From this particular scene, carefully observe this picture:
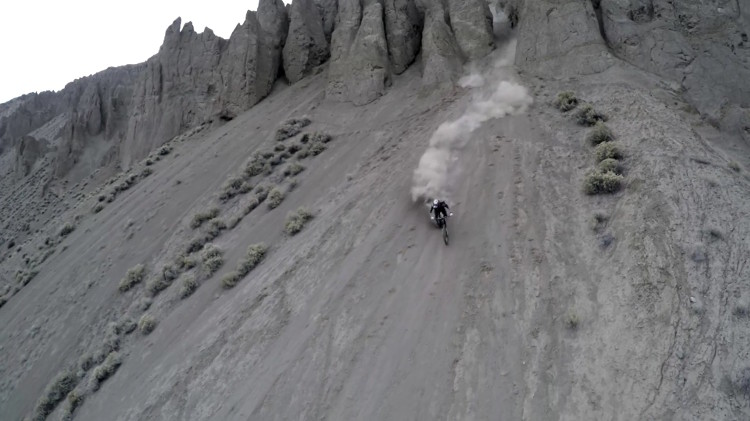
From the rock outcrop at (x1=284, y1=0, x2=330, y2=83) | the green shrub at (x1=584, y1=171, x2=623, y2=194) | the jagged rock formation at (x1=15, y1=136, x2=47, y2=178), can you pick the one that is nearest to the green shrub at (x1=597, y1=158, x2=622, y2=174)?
the green shrub at (x1=584, y1=171, x2=623, y2=194)

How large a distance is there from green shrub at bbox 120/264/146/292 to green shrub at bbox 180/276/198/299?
10.9 feet

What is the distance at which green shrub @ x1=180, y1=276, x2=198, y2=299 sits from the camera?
53.6 feet

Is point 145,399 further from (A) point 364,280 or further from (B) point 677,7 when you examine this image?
(B) point 677,7

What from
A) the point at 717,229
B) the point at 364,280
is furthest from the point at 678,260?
the point at 364,280

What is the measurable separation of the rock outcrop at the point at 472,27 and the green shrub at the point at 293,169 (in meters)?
10.7

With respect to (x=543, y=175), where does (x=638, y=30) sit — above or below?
above

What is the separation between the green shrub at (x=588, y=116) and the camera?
16.4 meters

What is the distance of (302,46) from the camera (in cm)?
3188

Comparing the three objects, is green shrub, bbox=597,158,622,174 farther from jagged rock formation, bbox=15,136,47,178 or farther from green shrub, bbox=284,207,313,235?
jagged rock formation, bbox=15,136,47,178

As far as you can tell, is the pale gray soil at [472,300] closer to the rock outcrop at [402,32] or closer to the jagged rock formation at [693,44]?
the jagged rock formation at [693,44]

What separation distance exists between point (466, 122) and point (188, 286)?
41.3 feet

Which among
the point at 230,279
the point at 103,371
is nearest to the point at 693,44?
the point at 230,279

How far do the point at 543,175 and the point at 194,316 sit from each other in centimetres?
1212

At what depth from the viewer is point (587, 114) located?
1647cm
